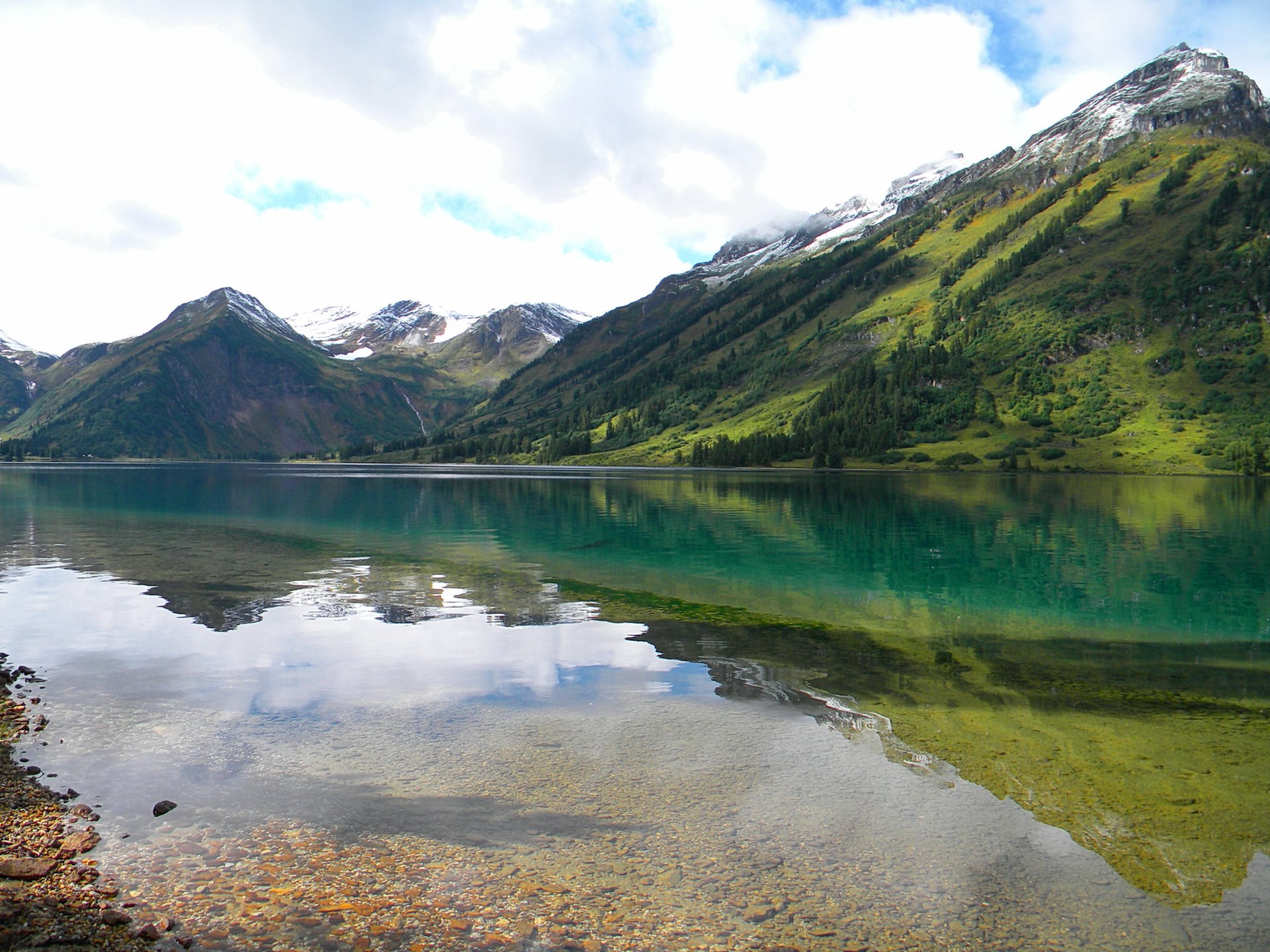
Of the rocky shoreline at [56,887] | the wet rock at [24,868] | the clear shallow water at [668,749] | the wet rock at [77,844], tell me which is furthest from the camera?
the wet rock at [77,844]

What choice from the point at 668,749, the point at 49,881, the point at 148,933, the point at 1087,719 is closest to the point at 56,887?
the point at 49,881

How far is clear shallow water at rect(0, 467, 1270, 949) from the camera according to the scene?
1082 cm

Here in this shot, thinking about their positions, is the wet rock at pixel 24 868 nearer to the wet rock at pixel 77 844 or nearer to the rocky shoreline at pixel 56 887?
the rocky shoreline at pixel 56 887

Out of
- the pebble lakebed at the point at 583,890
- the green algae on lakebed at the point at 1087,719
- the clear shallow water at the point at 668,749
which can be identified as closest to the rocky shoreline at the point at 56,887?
the pebble lakebed at the point at 583,890

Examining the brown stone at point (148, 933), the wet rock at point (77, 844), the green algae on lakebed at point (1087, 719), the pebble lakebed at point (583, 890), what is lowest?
the green algae on lakebed at point (1087, 719)

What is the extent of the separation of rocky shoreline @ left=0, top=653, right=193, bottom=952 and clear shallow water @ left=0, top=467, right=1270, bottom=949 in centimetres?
38

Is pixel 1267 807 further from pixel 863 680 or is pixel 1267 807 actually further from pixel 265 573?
pixel 265 573

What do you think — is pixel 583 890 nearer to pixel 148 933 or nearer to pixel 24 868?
pixel 148 933

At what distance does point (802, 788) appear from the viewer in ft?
48.9

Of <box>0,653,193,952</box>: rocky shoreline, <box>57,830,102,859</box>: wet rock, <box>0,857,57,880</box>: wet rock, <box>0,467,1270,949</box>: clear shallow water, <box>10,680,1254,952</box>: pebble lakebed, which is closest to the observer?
<box>0,653,193,952</box>: rocky shoreline

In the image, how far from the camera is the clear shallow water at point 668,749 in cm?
1082

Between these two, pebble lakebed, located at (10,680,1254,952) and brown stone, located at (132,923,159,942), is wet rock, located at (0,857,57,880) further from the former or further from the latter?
brown stone, located at (132,923,159,942)

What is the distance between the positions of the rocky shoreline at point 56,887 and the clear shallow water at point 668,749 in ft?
1.25

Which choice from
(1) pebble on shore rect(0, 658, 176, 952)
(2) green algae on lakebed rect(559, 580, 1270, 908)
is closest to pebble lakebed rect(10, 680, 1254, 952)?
(1) pebble on shore rect(0, 658, 176, 952)
